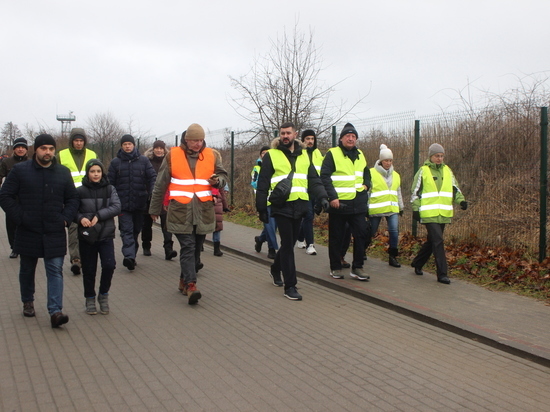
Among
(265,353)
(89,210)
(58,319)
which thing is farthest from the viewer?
(89,210)

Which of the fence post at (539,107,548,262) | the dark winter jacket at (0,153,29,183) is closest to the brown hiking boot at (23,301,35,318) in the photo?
the dark winter jacket at (0,153,29,183)

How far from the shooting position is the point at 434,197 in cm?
855

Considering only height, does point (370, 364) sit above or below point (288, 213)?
below

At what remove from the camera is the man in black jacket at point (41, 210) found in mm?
6133

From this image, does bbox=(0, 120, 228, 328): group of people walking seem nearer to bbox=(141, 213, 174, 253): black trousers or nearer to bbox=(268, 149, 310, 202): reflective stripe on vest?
bbox=(268, 149, 310, 202): reflective stripe on vest

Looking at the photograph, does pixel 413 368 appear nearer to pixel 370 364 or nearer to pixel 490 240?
pixel 370 364

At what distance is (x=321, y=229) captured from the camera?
13859 millimetres

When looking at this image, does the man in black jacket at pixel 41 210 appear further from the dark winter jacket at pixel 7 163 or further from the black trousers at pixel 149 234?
the dark winter jacket at pixel 7 163

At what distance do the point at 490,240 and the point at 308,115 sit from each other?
994cm

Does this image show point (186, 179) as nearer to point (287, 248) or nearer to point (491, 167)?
point (287, 248)

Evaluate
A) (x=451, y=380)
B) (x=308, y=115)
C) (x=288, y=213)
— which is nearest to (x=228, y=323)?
(x=288, y=213)

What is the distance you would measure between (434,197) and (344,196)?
4.25 ft

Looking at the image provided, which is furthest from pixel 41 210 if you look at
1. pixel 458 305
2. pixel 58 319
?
pixel 458 305

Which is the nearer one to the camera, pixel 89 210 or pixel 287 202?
pixel 89 210
